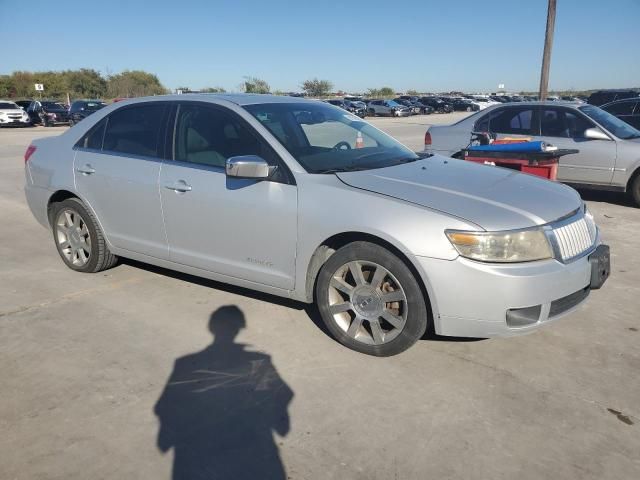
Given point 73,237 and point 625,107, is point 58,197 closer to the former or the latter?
point 73,237

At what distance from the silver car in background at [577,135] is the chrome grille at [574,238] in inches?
186

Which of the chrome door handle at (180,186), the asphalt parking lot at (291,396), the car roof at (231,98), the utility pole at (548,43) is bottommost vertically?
the asphalt parking lot at (291,396)

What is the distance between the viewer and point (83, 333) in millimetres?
Answer: 3824

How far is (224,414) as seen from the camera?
2848mm

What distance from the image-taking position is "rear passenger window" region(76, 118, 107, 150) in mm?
4730

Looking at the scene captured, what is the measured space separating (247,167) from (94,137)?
2.06 metres

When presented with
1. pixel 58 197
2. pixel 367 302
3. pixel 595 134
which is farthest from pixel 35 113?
pixel 367 302

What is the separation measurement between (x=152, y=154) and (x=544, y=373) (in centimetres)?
328

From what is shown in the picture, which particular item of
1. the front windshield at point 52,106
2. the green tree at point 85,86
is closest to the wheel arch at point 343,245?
the front windshield at point 52,106

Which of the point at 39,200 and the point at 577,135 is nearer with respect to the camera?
the point at 39,200

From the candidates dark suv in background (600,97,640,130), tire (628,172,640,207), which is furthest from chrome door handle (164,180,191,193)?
dark suv in background (600,97,640,130)

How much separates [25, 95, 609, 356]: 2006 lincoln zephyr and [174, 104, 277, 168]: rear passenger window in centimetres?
1

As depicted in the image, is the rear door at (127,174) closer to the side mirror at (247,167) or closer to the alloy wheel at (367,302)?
the side mirror at (247,167)

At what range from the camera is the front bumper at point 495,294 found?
2.98 m
